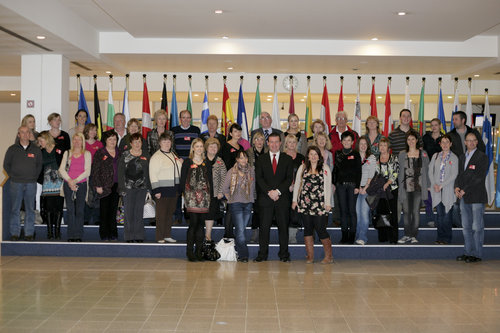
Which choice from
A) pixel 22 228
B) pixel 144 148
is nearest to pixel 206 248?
pixel 144 148

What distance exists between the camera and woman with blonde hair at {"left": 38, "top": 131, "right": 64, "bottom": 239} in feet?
27.7

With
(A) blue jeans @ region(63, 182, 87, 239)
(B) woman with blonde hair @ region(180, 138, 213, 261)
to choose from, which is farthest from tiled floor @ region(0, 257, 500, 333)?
(A) blue jeans @ region(63, 182, 87, 239)

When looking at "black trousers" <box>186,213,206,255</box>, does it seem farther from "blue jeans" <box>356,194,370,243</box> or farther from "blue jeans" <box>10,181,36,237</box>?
"blue jeans" <box>10,181,36,237</box>

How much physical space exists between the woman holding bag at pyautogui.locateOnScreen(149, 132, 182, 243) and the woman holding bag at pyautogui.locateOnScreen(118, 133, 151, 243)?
167 millimetres

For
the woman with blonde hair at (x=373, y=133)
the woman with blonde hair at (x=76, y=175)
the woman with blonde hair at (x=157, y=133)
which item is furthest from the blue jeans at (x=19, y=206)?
the woman with blonde hair at (x=373, y=133)

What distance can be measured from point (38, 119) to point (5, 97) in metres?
6.87

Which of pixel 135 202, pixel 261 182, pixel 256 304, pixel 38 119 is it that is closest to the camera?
pixel 256 304

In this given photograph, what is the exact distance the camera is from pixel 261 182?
7.76 meters

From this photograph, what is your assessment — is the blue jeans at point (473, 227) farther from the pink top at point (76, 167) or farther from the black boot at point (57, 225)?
the black boot at point (57, 225)

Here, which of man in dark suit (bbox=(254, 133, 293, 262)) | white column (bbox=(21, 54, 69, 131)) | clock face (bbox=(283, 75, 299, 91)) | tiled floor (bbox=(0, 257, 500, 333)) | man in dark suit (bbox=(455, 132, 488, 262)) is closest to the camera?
tiled floor (bbox=(0, 257, 500, 333))

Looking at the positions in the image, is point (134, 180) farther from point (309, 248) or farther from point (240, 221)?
point (309, 248)

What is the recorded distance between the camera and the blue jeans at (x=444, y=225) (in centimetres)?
855

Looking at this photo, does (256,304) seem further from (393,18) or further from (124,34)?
(124,34)

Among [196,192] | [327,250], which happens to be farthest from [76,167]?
[327,250]
